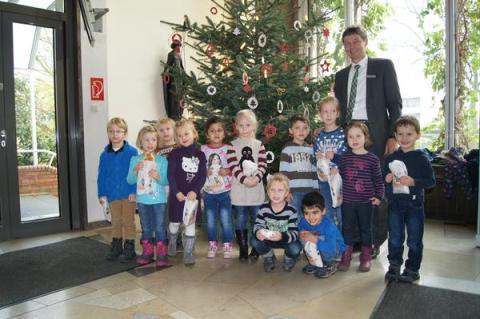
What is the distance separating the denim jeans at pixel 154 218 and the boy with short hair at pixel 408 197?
166 cm

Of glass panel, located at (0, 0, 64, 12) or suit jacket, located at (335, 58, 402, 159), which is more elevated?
glass panel, located at (0, 0, 64, 12)

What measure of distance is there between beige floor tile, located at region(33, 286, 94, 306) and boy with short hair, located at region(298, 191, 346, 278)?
4.95ft

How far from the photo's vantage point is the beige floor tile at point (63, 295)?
104 inches

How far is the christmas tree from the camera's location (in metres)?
3.68

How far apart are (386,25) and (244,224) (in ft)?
13.4

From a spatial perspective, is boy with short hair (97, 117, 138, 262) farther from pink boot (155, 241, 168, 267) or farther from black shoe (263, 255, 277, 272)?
black shoe (263, 255, 277, 272)

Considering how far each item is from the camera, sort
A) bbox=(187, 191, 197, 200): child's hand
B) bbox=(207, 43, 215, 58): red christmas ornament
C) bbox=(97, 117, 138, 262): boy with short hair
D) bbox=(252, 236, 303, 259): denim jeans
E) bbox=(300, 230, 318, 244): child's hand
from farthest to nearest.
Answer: bbox=(207, 43, 215, 58): red christmas ornament → bbox=(97, 117, 138, 262): boy with short hair → bbox=(187, 191, 197, 200): child's hand → bbox=(252, 236, 303, 259): denim jeans → bbox=(300, 230, 318, 244): child's hand

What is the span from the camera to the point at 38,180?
438 cm

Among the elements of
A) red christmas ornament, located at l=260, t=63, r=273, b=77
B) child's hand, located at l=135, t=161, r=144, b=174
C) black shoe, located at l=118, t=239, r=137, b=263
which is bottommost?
black shoe, located at l=118, t=239, r=137, b=263

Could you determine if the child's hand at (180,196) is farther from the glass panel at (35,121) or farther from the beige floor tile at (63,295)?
the glass panel at (35,121)

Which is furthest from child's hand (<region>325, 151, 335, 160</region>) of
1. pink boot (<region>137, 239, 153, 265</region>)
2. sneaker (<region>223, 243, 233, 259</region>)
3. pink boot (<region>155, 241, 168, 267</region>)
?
pink boot (<region>137, 239, 153, 265</region>)

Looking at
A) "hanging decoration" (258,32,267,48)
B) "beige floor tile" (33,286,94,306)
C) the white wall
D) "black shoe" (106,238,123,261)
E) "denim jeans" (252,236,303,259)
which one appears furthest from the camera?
the white wall

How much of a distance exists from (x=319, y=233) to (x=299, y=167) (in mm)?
541

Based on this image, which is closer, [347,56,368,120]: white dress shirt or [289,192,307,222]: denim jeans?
[289,192,307,222]: denim jeans
